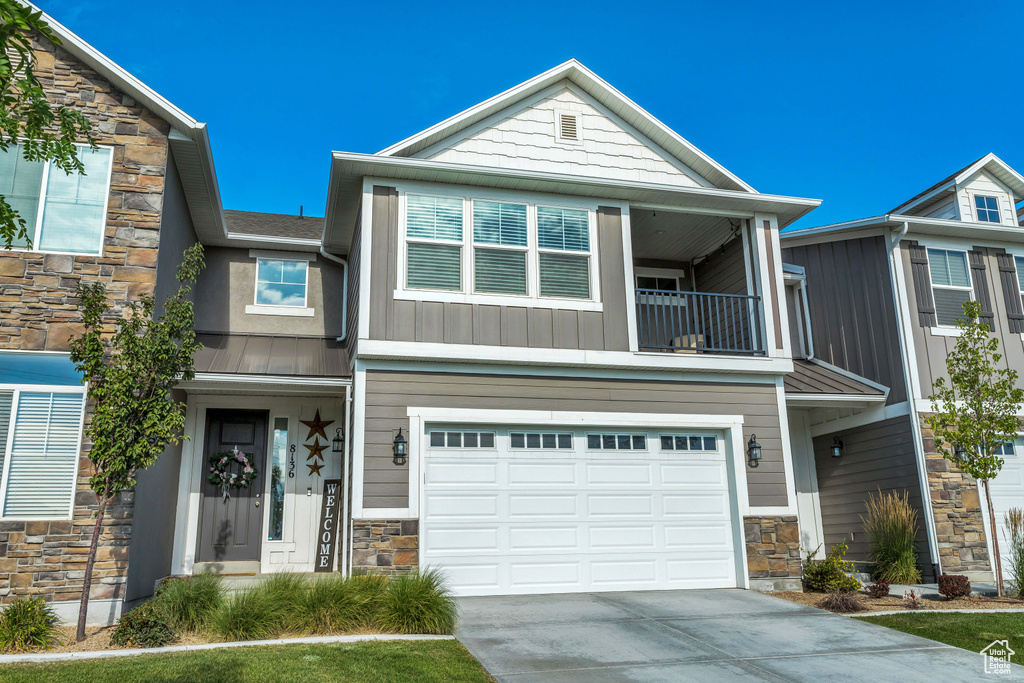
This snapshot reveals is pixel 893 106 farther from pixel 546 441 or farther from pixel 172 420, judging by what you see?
pixel 172 420

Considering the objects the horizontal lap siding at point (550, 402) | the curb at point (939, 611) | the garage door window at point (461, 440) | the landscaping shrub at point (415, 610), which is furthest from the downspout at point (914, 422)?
the landscaping shrub at point (415, 610)

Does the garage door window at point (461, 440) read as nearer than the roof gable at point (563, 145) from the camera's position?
Yes

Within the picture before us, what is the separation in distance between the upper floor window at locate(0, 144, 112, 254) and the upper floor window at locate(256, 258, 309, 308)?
130 inches

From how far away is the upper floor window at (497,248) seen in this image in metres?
9.38

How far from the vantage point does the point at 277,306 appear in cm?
1168

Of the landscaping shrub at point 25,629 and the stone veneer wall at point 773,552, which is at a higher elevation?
the stone veneer wall at point 773,552

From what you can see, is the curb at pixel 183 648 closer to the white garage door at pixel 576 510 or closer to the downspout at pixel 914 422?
the white garage door at pixel 576 510

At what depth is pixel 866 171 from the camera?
69.6ft

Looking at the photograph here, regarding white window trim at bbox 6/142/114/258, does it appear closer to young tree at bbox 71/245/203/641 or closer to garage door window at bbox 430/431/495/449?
young tree at bbox 71/245/203/641

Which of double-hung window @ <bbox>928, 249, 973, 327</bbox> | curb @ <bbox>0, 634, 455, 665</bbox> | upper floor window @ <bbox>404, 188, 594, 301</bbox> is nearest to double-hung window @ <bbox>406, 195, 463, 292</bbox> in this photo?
upper floor window @ <bbox>404, 188, 594, 301</bbox>

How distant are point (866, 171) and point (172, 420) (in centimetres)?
2007

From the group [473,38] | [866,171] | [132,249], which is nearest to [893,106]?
[866,171]

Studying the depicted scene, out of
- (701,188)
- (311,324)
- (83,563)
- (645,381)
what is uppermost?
(701,188)

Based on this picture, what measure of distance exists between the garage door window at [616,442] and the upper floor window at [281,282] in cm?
519
